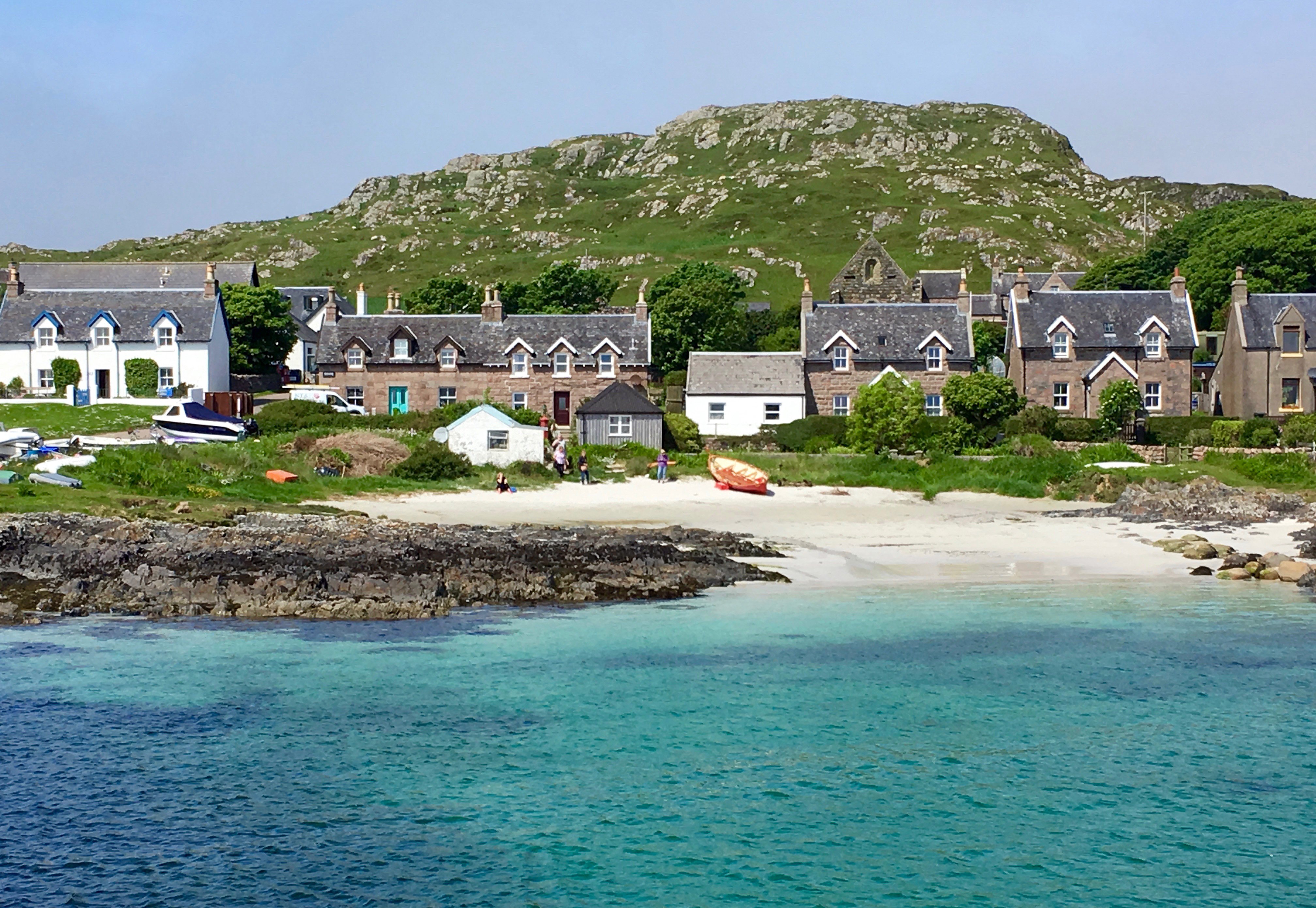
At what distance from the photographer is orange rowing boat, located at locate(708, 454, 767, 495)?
153 ft

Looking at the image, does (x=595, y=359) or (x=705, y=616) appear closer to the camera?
(x=705, y=616)

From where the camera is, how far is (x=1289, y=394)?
228 feet

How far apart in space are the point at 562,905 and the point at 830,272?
452 ft

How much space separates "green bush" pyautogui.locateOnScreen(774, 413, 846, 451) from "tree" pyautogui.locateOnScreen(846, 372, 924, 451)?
8.10 feet

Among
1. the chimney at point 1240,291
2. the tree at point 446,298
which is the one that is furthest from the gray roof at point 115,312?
the chimney at point 1240,291

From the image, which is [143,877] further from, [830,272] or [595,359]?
[830,272]

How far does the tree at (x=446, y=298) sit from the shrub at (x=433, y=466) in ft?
159

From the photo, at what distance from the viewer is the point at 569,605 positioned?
2834cm

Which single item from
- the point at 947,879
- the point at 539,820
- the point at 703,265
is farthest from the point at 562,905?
the point at 703,265

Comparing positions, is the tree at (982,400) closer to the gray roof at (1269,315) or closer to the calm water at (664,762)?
the gray roof at (1269,315)

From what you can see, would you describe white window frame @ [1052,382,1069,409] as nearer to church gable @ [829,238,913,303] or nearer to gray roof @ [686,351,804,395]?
gray roof @ [686,351,804,395]

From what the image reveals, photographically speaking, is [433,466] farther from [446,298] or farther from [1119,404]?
[446,298]

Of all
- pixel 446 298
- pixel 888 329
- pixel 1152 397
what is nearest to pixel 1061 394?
pixel 1152 397

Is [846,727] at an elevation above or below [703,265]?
below
